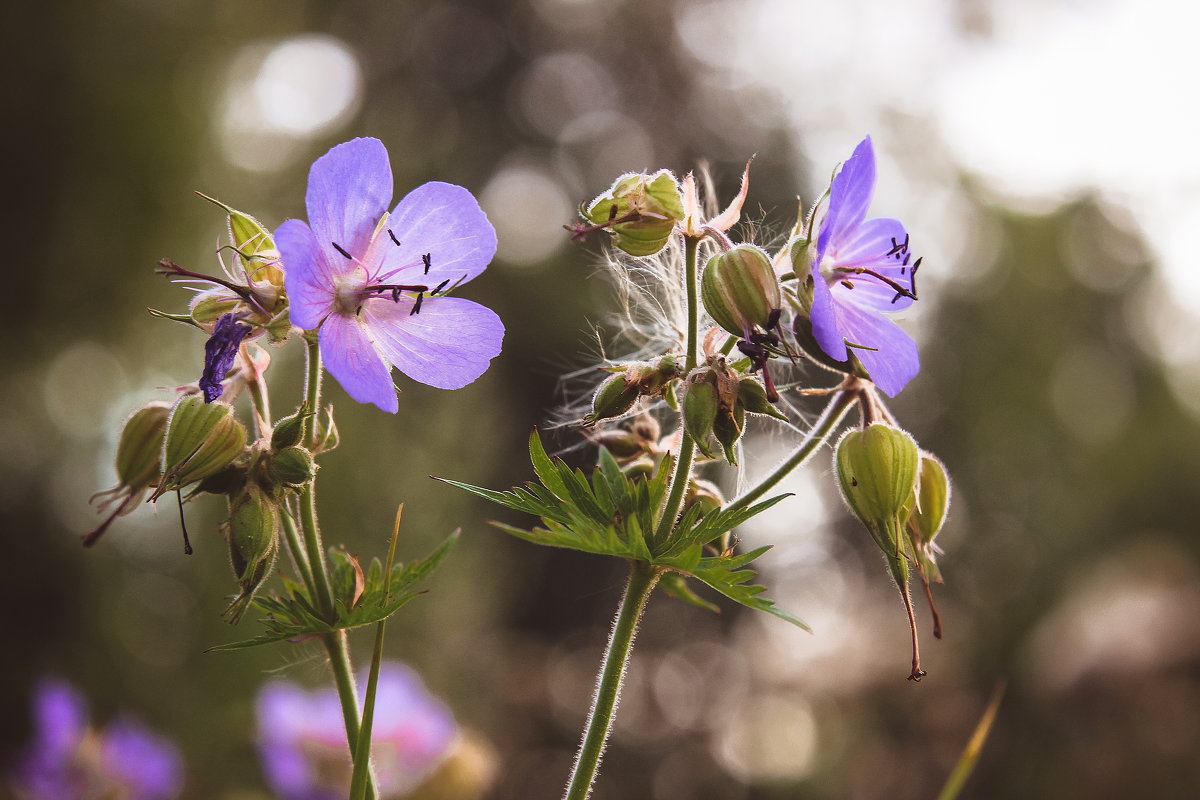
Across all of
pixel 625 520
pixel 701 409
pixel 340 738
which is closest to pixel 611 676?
pixel 625 520

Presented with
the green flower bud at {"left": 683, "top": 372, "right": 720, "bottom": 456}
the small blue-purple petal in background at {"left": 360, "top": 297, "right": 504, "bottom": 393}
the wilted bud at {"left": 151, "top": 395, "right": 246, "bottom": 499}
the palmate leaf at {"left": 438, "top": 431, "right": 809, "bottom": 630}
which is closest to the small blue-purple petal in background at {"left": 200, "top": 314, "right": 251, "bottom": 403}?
the wilted bud at {"left": 151, "top": 395, "right": 246, "bottom": 499}

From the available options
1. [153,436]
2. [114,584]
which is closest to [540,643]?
[114,584]

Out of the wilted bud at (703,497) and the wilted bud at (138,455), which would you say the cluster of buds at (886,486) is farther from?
the wilted bud at (138,455)

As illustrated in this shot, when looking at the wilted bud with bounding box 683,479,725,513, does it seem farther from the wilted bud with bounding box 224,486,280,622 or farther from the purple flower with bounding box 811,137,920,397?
the wilted bud with bounding box 224,486,280,622

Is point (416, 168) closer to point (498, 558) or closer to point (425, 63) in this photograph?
point (498, 558)

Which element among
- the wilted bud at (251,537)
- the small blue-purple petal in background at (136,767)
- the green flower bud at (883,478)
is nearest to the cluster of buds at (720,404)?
the green flower bud at (883,478)

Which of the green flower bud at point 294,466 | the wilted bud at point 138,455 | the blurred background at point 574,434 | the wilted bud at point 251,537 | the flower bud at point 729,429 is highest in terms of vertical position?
the flower bud at point 729,429
